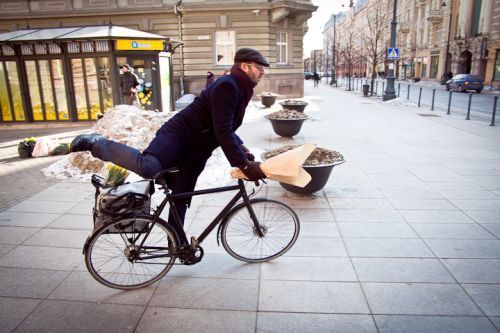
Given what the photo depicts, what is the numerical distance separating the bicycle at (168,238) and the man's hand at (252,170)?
0.96ft

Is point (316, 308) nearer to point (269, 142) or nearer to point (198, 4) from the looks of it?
point (269, 142)

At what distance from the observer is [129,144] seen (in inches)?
297

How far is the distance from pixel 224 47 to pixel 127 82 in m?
10.7

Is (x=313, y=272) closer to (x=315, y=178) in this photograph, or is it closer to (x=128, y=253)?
(x=128, y=253)

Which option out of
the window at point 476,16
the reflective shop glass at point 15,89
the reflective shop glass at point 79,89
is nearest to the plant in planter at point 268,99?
the reflective shop glass at point 79,89

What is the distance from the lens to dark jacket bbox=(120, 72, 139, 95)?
13.7 metres

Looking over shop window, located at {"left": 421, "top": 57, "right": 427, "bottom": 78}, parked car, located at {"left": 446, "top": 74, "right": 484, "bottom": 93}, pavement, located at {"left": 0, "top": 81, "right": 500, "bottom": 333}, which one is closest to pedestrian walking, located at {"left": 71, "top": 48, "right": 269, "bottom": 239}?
pavement, located at {"left": 0, "top": 81, "right": 500, "bottom": 333}

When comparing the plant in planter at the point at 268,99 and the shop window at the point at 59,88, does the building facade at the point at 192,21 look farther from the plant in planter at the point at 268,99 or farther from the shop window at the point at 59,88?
the shop window at the point at 59,88

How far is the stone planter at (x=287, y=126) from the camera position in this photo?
10156 millimetres

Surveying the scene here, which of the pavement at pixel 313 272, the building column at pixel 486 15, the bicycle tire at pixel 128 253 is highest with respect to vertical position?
the building column at pixel 486 15

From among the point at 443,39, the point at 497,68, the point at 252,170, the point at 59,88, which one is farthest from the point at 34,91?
the point at 443,39

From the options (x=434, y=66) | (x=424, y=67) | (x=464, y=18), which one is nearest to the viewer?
(x=464, y=18)

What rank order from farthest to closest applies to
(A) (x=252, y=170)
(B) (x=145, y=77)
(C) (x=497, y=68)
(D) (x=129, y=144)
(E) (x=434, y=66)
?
(E) (x=434, y=66), (C) (x=497, y=68), (B) (x=145, y=77), (D) (x=129, y=144), (A) (x=252, y=170)

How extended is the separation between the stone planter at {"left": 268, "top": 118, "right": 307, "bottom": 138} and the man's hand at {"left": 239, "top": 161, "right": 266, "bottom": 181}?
694 centimetres
